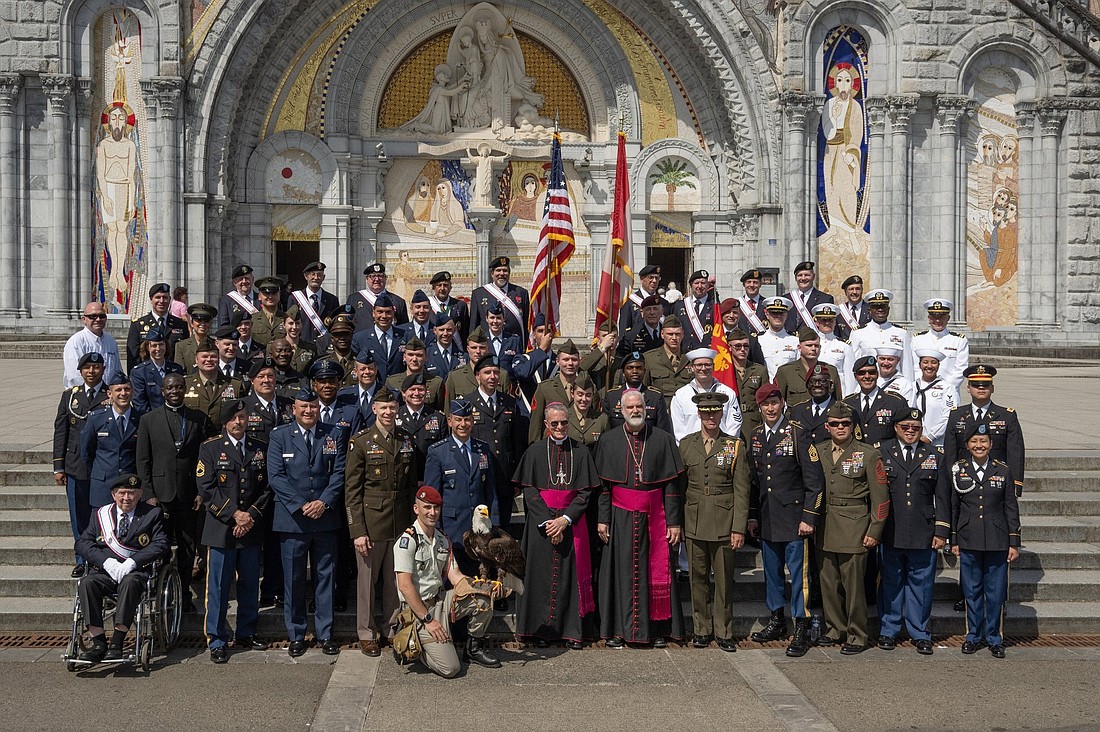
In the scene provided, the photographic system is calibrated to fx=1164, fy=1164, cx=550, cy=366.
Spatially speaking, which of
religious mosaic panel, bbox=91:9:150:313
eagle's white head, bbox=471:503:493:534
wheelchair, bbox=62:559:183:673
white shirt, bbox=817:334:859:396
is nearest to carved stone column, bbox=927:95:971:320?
white shirt, bbox=817:334:859:396

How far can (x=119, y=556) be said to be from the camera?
8.30 metres

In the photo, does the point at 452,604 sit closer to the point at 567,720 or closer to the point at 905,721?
the point at 567,720

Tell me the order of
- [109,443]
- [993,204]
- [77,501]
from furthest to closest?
[993,204] < [77,501] < [109,443]

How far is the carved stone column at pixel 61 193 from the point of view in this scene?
21.6 m

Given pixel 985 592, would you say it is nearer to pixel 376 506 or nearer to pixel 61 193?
pixel 376 506

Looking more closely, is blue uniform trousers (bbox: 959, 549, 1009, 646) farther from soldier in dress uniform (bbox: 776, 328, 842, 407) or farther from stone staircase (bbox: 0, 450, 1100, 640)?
soldier in dress uniform (bbox: 776, 328, 842, 407)

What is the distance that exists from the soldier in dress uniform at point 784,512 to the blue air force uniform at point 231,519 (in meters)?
3.81

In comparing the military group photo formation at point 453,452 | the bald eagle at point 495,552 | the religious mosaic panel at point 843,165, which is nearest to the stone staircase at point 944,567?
the military group photo formation at point 453,452

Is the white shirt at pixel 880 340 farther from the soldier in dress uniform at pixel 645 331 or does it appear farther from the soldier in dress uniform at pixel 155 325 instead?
the soldier in dress uniform at pixel 155 325

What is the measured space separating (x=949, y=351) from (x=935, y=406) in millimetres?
1096

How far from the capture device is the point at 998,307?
2383cm

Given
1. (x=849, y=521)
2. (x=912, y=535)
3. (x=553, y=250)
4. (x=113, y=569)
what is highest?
(x=553, y=250)

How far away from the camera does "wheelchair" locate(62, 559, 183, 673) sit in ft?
26.4

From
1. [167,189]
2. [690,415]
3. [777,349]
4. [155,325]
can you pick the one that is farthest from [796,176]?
[155,325]
